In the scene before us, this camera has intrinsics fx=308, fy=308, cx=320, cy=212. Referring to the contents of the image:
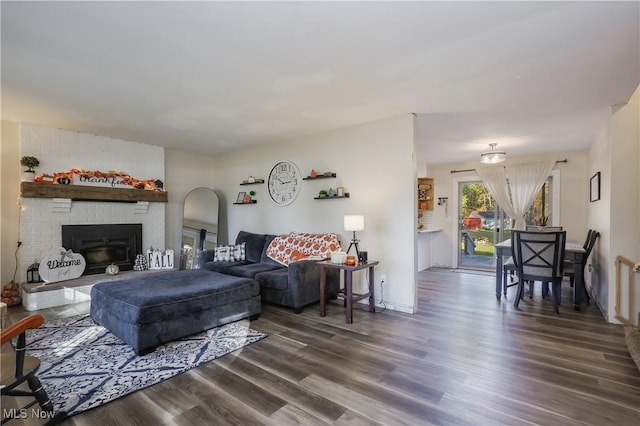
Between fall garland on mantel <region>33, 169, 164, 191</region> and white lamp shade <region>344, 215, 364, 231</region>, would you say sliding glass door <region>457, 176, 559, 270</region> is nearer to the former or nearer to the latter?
white lamp shade <region>344, 215, 364, 231</region>

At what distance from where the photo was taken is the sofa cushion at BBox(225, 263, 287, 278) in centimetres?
411

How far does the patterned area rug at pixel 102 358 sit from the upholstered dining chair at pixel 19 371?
0.58 feet

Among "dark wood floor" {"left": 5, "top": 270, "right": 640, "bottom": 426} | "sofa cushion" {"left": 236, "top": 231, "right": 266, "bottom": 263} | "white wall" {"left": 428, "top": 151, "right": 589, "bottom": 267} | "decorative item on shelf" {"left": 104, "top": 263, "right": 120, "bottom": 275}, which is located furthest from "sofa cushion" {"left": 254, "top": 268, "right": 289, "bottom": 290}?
"white wall" {"left": 428, "top": 151, "right": 589, "bottom": 267}

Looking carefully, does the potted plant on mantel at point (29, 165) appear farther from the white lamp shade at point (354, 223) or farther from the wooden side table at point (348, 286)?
the white lamp shade at point (354, 223)

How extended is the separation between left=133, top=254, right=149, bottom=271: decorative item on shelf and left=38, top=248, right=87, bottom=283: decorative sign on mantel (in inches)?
27.1

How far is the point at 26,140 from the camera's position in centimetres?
418

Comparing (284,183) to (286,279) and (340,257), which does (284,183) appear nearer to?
(286,279)

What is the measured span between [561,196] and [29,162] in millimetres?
8508

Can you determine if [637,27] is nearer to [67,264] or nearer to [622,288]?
[622,288]

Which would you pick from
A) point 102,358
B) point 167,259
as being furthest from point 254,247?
point 102,358

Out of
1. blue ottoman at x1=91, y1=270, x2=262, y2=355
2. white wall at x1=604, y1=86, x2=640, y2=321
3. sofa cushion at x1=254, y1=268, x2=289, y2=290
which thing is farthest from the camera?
sofa cushion at x1=254, y1=268, x2=289, y2=290

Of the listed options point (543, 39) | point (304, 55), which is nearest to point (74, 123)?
point (304, 55)

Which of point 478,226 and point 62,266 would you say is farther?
point 478,226

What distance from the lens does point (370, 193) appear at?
4.11 meters
